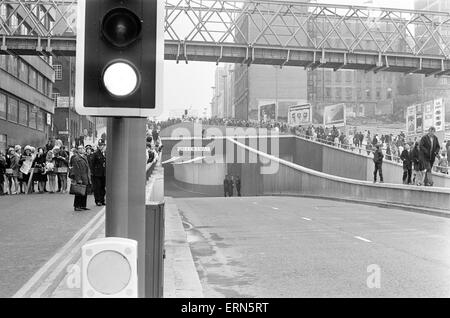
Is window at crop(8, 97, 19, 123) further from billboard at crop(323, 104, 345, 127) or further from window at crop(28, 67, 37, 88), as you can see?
billboard at crop(323, 104, 345, 127)

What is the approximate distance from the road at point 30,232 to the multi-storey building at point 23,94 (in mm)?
24973

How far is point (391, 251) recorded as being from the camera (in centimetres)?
1005

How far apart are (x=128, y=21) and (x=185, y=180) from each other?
223 ft

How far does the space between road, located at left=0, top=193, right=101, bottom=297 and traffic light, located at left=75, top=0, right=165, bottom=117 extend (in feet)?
13.2

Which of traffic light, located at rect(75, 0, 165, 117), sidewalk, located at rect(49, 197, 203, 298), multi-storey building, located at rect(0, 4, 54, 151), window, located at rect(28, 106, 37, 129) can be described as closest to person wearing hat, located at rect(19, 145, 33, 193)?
sidewalk, located at rect(49, 197, 203, 298)

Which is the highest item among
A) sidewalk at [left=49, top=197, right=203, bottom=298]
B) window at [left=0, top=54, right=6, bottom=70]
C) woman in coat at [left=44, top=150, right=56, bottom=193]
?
window at [left=0, top=54, right=6, bottom=70]

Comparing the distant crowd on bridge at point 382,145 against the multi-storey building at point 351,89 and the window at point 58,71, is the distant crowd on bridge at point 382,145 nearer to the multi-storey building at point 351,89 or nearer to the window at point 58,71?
the window at point 58,71

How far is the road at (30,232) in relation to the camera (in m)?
7.71

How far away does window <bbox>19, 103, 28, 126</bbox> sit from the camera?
1868 inches

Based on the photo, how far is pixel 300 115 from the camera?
6262 centimetres

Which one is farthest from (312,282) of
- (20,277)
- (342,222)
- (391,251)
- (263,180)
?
(263,180)

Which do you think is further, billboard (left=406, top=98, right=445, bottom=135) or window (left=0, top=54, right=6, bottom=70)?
window (left=0, top=54, right=6, bottom=70)

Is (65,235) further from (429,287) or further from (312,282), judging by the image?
(429,287)

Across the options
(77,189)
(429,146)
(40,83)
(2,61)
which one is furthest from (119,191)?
(40,83)
